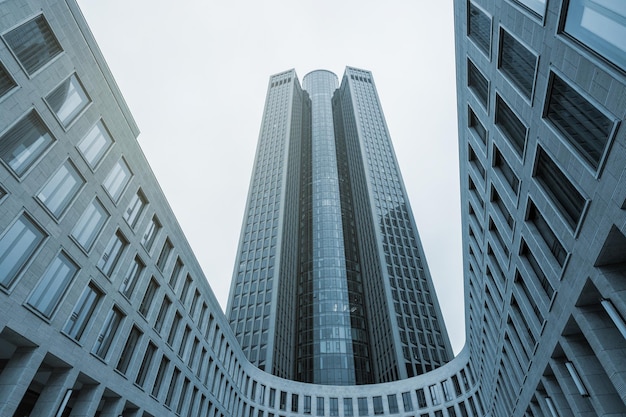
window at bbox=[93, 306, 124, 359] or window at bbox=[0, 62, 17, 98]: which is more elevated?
window at bbox=[0, 62, 17, 98]

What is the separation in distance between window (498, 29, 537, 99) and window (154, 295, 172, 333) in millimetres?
27010

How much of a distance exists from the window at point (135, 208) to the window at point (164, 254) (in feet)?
13.7

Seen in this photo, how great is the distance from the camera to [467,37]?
22234mm

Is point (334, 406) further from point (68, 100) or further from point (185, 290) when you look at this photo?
point (68, 100)

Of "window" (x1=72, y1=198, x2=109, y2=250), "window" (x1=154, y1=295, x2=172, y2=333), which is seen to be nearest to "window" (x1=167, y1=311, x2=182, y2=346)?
"window" (x1=154, y1=295, x2=172, y2=333)

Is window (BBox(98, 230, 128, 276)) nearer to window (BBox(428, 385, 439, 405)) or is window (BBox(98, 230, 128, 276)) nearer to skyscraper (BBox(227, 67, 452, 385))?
window (BBox(428, 385, 439, 405))

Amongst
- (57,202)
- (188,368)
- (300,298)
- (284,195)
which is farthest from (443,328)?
(57,202)

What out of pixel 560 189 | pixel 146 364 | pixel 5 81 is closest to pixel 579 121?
pixel 560 189

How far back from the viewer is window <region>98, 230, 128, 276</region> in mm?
21656

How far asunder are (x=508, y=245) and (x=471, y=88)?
10.1 m

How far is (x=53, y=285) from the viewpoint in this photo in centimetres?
1766

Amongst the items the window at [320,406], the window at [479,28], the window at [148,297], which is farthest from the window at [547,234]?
the window at [320,406]

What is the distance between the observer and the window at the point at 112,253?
21.7m

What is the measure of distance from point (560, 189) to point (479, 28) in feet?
35.3
